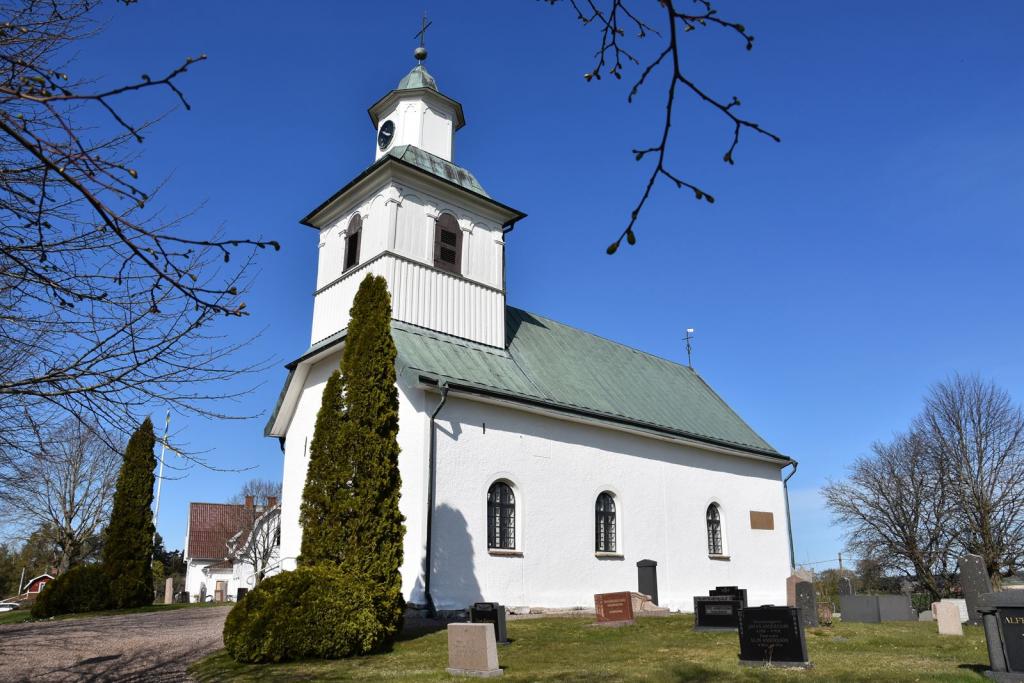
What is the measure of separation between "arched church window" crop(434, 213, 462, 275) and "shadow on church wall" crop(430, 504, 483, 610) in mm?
6151

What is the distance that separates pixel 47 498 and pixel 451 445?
24318 mm

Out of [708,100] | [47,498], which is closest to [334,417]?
[708,100]

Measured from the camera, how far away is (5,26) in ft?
13.0

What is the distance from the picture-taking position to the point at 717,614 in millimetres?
12586

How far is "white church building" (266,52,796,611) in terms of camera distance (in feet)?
48.4

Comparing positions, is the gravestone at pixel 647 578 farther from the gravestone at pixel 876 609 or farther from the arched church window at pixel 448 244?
the arched church window at pixel 448 244

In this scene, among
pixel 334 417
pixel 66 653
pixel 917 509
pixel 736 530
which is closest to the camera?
pixel 66 653

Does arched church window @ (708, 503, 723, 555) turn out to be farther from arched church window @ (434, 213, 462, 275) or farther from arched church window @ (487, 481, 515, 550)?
arched church window @ (434, 213, 462, 275)

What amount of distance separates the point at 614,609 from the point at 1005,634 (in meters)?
6.84

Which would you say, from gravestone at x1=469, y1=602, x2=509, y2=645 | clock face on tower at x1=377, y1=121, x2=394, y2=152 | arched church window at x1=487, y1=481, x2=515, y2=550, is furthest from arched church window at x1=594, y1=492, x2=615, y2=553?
clock face on tower at x1=377, y1=121, x2=394, y2=152

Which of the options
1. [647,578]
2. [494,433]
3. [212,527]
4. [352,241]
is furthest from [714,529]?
[212,527]

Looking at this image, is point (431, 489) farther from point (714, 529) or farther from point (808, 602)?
point (714, 529)

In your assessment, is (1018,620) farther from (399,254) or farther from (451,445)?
(399,254)

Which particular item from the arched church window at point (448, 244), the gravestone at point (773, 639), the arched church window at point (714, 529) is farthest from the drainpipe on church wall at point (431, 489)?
the arched church window at point (714, 529)
